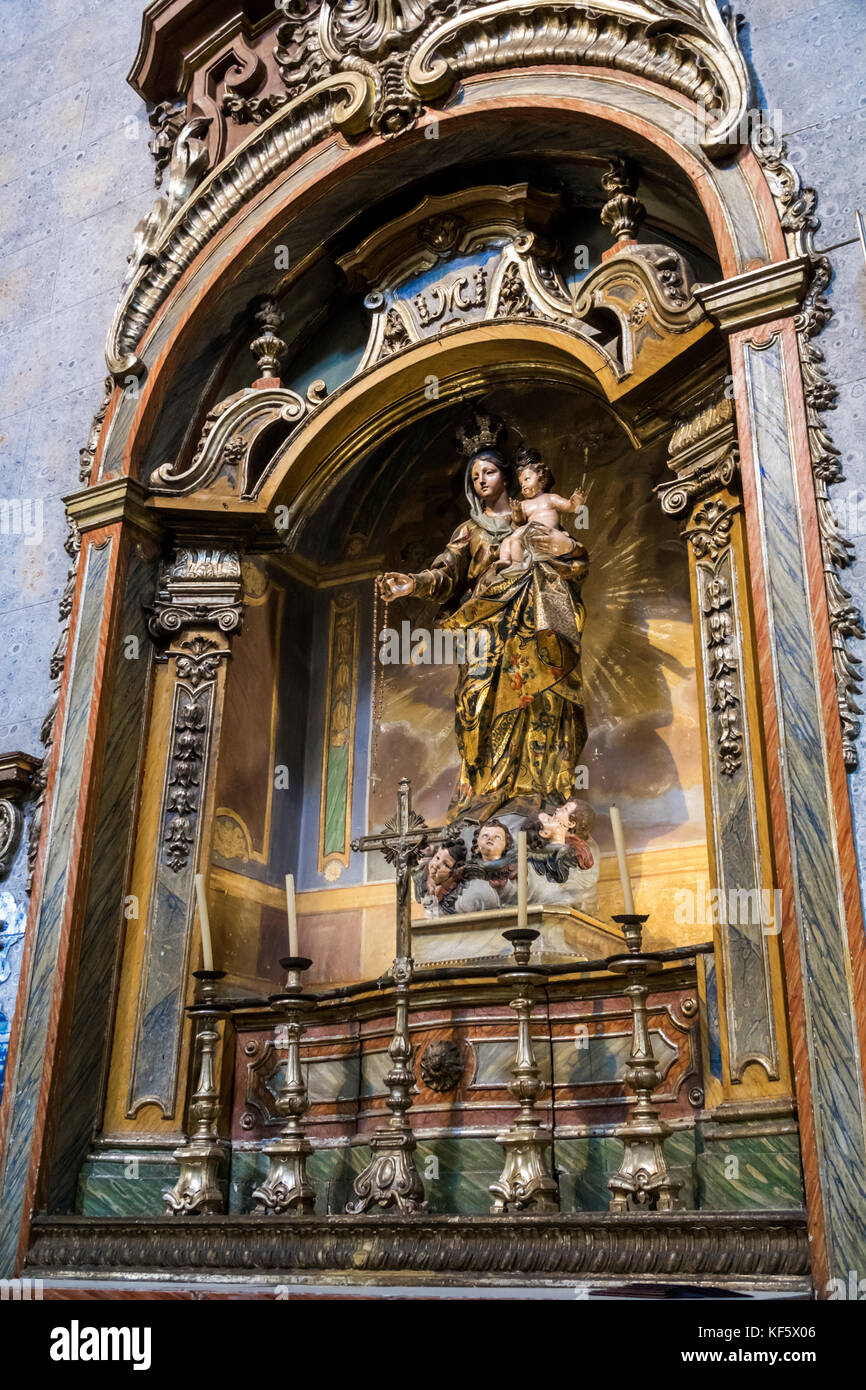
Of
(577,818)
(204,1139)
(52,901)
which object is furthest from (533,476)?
(204,1139)

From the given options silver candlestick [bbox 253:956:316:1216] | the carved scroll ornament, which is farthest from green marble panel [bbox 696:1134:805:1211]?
the carved scroll ornament

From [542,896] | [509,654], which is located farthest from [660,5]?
[542,896]

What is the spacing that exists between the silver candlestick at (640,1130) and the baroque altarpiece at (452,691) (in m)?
0.02

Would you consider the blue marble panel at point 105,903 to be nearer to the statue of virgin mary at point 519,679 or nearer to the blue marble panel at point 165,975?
the blue marble panel at point 165,975

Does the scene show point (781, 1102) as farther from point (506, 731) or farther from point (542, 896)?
point (506, 731)

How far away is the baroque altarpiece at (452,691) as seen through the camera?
4.38 metres

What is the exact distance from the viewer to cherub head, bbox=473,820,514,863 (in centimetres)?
575

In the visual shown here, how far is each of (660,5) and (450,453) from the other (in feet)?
7.93

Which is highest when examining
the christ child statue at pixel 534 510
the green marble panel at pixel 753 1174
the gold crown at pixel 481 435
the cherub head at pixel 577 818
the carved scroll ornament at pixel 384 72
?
the carved scroll ornament at pixel 384 72

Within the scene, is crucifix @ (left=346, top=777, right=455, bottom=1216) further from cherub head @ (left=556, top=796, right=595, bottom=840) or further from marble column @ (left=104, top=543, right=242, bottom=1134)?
marble column @ (left=104, top=543, right=242, bottom=1134)

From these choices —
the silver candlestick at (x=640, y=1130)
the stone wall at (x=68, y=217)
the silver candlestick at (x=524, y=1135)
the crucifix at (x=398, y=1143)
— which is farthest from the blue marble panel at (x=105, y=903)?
the silver candlestick at (x=640, y=1130)

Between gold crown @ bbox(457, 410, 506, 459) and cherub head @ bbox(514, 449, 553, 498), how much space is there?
25cm

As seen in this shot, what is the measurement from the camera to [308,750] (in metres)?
7.09
